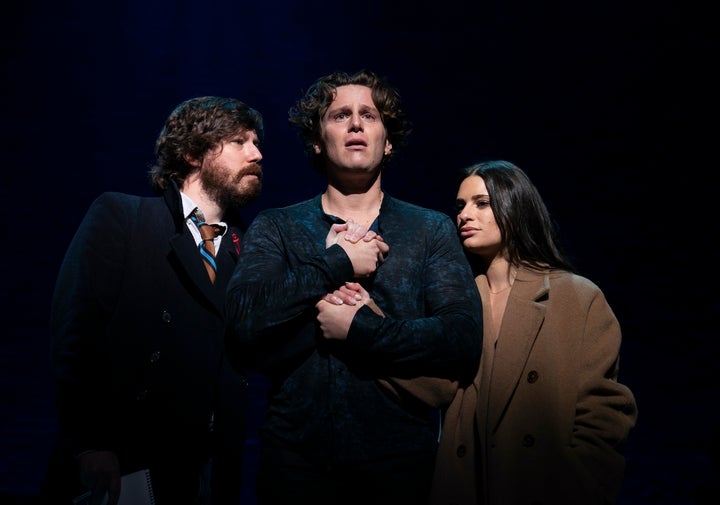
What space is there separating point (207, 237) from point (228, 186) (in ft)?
0.82

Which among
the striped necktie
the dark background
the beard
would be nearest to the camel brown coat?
the striped necktie

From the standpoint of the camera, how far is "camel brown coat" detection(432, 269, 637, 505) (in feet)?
6.26

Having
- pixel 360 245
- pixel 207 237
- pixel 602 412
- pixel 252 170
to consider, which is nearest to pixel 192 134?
pixel 252 170

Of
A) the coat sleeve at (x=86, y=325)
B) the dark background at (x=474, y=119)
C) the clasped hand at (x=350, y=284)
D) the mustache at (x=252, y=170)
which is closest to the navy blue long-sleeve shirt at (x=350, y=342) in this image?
the clasped hand at (x=350, y=284)

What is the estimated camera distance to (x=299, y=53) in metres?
3.53

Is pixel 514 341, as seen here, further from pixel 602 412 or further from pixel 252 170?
pixel 252 170

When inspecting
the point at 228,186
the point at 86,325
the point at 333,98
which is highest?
the point at 333,98

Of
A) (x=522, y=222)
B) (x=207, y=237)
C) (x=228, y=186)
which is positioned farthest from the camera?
(x=228, y=186)

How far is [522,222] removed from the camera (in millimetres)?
2223

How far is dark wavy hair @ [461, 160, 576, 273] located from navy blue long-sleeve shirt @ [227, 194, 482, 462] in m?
0.31

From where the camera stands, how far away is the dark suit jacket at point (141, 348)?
79.1 inches

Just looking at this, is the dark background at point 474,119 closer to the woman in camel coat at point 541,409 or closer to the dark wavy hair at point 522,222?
the dark wavy hair at point 522,222

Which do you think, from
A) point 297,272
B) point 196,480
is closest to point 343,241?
point 297,272

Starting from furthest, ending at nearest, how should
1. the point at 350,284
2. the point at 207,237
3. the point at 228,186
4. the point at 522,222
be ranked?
the point at 228,186 → the point at 207,237 → the point at 522,222 → the point at 350,284
